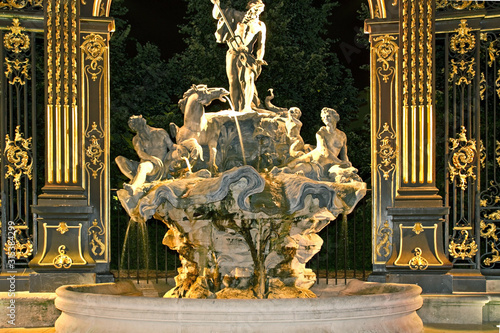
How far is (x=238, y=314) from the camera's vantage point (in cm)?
588

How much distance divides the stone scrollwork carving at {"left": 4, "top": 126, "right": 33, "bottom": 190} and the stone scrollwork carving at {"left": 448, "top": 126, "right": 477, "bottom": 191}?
5341 mm

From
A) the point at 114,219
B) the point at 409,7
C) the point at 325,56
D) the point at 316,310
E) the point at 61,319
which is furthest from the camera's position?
the point at 325,56

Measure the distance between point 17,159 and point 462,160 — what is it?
5635mm

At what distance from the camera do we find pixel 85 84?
32.6ft

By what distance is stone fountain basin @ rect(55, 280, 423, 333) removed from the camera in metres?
5.89

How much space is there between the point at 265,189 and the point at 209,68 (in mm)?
9343

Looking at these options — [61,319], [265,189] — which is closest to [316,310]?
[265,189]

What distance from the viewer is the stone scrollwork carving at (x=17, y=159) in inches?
393

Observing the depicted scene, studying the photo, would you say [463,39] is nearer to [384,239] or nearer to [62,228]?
[384,239]

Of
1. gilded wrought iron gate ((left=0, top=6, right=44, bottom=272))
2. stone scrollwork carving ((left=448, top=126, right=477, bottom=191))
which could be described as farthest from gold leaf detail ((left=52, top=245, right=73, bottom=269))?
stone scrollwork carving ((left=448, top=126, right=477, bottom=191))

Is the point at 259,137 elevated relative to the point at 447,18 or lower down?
lower down

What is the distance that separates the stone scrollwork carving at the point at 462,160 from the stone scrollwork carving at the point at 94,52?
4.57 metres

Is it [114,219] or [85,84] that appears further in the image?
[114,219]

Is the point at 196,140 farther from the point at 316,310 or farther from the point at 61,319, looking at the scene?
the point at 316,310
